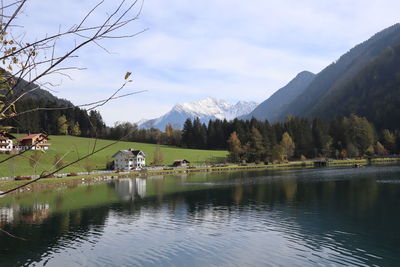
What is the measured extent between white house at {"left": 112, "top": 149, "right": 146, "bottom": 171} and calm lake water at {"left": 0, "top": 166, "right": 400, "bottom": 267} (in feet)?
268

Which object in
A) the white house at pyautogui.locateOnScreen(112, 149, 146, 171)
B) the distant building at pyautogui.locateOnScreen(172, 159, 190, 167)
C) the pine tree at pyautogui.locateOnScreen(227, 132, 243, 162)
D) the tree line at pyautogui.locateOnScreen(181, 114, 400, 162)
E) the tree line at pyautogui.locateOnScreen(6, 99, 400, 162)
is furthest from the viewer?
the tree line at pyautogui.locateOnScreen(6, 99, 400, 162)

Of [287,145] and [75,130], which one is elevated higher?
[75,130]

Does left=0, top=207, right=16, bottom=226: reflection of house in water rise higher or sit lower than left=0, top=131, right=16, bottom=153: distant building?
lower

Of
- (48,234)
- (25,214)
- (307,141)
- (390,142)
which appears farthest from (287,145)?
(48,234)

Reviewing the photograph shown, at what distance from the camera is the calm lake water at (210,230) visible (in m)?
25.6

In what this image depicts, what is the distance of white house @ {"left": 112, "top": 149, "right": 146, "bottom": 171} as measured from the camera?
140 metres

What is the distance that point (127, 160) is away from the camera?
140375mm

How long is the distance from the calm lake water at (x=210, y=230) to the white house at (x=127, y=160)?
268ft

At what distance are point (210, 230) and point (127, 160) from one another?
110 m

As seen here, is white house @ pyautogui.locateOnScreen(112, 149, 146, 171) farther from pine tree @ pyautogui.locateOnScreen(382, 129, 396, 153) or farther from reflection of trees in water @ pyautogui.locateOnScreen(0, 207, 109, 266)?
pine tree @ pyautogui.locateOnScreen(382, 129, 396, 153)

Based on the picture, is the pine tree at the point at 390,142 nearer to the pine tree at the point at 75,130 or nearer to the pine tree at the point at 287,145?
the pine tree at the point at 287,145

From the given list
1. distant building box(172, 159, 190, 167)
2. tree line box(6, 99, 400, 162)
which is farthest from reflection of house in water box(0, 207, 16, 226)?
tree line box(6, 99, 400, 162)

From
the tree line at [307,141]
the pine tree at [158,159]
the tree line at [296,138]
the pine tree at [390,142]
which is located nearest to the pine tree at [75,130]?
the tree line at [296,138]

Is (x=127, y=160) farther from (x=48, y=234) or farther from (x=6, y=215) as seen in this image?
(x=48, y=234)
